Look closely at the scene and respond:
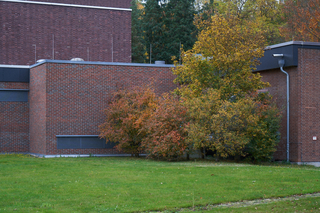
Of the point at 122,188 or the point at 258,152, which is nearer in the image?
the point at 122,188

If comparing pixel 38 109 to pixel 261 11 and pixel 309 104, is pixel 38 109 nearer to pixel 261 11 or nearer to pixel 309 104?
pixel 309 104

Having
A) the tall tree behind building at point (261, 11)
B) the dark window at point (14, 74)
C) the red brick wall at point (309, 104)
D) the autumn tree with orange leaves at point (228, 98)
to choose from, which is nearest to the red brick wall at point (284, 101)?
the red brick wall at point (309, 104)

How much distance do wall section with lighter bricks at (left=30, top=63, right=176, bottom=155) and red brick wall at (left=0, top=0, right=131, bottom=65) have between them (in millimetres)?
8938

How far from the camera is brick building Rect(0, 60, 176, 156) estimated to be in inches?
854

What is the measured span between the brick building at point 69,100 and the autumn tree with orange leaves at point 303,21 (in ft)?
54.3

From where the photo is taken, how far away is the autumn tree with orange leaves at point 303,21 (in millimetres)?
33975

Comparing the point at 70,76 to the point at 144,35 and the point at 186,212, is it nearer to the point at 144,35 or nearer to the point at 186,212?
the point at 186,212

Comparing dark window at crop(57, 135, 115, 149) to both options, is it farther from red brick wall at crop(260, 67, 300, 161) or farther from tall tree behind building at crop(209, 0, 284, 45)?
tall tree behind building at crop(209, 0, 284, 45)

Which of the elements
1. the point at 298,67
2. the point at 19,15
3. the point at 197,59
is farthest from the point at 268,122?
the point at 19,15

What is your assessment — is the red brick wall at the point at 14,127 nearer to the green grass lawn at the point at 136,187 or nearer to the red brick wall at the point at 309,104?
the green grass lawn at the point at 136,187

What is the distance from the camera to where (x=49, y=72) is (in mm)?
21688

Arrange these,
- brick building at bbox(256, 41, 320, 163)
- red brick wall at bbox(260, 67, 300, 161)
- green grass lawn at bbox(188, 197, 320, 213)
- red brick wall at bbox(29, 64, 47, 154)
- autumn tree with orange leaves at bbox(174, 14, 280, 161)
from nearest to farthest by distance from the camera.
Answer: green grass lawn at bbox(188, 197, 320, 213) → autumn tree with orange leaves at bbox(174, 14, 280, 161) → brick building at bbox(256, 41, 320, 163) → red brick wall at bbox(260, 67, 300, 161) → red brick wall at bbox(29, 64, 47, 154)

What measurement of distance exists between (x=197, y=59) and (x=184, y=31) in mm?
30222

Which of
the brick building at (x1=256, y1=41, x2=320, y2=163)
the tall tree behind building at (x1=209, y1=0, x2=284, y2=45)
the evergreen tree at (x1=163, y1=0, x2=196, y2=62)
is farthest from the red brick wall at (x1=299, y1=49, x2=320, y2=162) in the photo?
the evergreen tree at (x1=163, y1=0, x2=196, y2=62)
